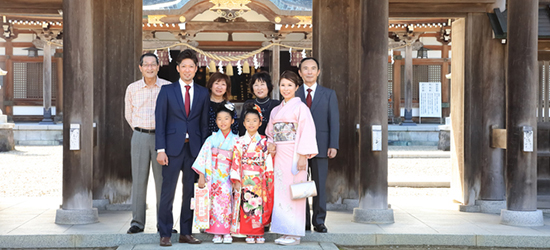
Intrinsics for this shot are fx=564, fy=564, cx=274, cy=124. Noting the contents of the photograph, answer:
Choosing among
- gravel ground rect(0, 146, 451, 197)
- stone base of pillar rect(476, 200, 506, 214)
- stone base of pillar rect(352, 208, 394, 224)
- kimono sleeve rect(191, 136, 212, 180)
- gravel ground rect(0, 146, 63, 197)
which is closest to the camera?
kimono sleeve rect(191, 136, 212, 180)

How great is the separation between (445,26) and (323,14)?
10412 mm

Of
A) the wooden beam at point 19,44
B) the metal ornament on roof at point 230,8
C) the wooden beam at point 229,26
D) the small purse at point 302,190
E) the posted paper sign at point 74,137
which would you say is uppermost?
the metal ornament on roof at point 230,8

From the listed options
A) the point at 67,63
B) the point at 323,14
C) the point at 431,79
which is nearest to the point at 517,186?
the point at 323,14

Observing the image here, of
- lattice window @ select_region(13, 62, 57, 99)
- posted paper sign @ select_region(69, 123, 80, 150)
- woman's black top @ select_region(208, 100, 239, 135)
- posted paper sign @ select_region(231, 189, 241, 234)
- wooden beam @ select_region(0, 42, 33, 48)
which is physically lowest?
posted paper sign @ select_region(231, 189, 241, 234)

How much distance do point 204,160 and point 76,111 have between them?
1781mm

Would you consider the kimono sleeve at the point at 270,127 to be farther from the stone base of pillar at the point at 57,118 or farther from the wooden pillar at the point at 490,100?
the stone base of pillar at the point at 57,118

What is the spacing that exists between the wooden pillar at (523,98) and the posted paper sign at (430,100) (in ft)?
46.5

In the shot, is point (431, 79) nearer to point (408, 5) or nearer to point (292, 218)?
point (408, 5)

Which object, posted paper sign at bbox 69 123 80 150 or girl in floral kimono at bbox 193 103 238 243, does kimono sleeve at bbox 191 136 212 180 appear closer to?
girl in floral kimono at bbox 193 103 238 243

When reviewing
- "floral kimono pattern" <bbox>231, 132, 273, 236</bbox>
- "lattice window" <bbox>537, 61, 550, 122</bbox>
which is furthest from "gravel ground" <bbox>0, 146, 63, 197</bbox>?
"lattice window" <bbox>537, 61, 550, 122</bbox>

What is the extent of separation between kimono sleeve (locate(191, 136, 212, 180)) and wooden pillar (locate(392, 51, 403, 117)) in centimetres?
1620

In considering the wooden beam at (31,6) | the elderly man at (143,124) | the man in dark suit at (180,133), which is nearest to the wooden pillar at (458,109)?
the man in dark suit at (180,133)

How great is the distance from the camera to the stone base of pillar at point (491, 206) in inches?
283

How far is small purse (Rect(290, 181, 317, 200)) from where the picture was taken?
514 centimetres
